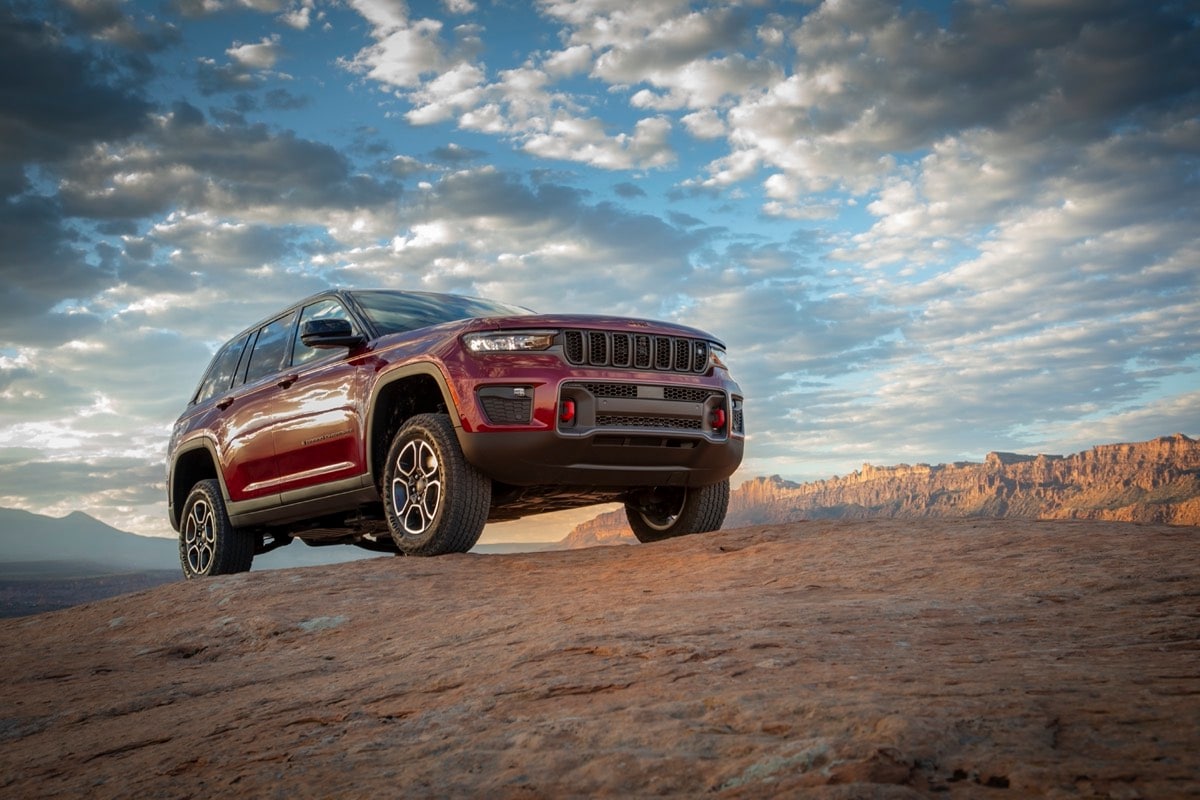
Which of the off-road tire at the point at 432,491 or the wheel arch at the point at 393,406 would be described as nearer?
the off-road tire at the point at 432,491

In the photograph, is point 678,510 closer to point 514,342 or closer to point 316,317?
point 514,342

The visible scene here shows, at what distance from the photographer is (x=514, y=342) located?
584 centimetres

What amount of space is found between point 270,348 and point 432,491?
109 inches

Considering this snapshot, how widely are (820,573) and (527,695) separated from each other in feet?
7.06

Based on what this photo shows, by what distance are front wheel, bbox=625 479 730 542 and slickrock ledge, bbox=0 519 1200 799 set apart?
63.2 inches

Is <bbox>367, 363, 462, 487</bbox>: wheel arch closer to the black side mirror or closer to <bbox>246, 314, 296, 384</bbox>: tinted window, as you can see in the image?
the black side mirror

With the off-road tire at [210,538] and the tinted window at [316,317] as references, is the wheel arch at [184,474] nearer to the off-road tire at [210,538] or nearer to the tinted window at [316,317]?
the off-road tire at [210,538]

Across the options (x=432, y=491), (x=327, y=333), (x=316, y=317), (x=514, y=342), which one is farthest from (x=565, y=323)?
(x=316, y=317)

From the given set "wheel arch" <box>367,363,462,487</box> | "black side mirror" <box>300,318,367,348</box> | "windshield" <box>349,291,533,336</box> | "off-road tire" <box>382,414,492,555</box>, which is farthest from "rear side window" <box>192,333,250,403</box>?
"off-road tire" <box>382,414,492,555</box>

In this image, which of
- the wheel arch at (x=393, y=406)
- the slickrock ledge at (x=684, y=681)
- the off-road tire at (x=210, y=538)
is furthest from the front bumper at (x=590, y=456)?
the off-road tire at (x=210, y=538)

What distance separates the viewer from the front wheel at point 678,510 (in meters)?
6.96

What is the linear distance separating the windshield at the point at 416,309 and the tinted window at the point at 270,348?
935 millimetres

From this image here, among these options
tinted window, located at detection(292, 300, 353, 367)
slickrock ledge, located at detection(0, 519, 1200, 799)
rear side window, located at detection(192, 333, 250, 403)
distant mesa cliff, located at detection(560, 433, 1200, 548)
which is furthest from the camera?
distant mesa cliff, located at detection(560, 433, 1200, 548)

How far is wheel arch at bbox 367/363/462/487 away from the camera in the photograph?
6355 mm
